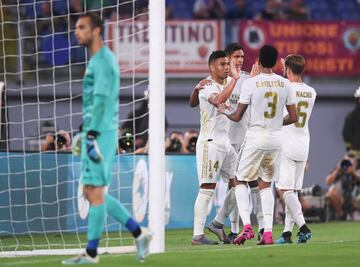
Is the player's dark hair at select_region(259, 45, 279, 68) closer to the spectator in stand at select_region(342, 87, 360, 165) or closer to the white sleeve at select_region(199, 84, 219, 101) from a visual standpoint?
the white sleeve at select_region(199, 84, 219, 101)

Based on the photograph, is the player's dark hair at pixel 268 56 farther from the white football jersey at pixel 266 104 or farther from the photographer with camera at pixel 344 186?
the photographer with camera at pixel 344 186

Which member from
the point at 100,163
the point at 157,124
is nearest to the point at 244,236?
the point at 157,124

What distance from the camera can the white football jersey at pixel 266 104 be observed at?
1329 centimetres

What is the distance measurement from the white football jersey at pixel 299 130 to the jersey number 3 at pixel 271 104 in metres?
0.76

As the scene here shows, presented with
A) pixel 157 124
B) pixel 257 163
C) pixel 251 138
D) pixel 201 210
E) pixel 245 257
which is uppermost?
pixel 157 124

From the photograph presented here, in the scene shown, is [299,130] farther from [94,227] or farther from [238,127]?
[94,227]

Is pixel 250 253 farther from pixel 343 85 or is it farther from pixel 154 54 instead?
pixel 343 85

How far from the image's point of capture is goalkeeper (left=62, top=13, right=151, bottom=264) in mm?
9961

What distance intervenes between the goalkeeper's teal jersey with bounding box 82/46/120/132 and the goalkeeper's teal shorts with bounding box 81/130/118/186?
0.08 metres

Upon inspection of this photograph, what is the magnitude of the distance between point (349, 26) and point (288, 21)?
1345mm

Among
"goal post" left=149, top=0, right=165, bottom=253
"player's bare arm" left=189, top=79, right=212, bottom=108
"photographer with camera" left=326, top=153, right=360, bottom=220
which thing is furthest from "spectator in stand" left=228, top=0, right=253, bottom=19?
"goal post" left=149, top=0, right=165, bottom=253

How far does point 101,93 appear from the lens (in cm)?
994

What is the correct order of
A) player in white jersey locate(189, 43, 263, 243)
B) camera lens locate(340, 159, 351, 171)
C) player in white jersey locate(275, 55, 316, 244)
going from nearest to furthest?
1. player in white jersey locate(275, 55, 316, 244)
2. player in white jersey locate(189, 43, 263, 243)
3. camera lens locate(340, 159, 351, 171)

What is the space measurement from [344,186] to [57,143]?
23.0 feet
